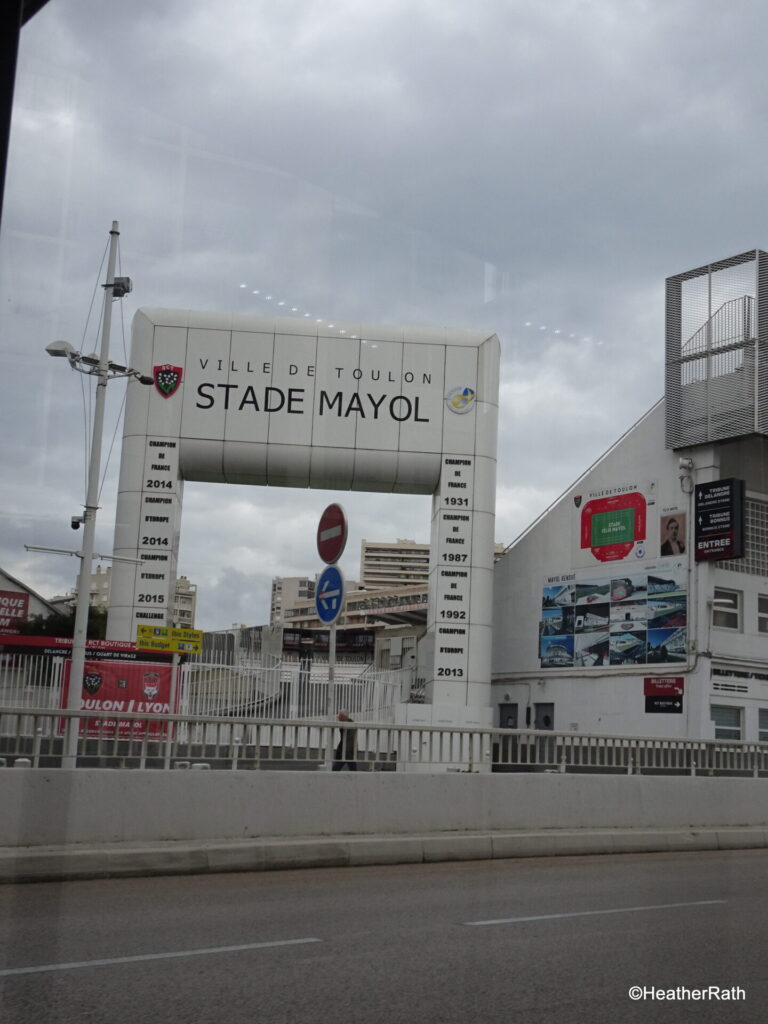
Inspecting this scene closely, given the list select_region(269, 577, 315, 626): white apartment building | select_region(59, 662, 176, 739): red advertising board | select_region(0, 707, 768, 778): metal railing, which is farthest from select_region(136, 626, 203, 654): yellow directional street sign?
select_region(0, 707, 768, 778): metal railing

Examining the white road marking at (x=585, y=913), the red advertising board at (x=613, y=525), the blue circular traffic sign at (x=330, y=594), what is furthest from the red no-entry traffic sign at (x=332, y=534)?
the red advertising board at (x=613, y=525)

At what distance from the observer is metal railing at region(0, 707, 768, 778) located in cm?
1165

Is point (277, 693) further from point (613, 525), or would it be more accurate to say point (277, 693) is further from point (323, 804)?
point (323, 804)

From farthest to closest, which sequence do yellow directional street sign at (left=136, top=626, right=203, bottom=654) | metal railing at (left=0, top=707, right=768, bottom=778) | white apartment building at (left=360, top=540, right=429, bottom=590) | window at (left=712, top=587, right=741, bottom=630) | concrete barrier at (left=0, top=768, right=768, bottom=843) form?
white apartment building at (left=360, top=540, right=429, bottom=590)
window at (left=712, top=587, right=741, bottom=630)
yellow directional street sign at (left=136, top=626, right=203, bottom=654)
metal railing at (left=0, top=707, right=768, bottom=778)
concrete barrier at (left=0, top=768, right=768, bottom=843)

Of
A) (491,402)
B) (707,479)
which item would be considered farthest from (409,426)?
(707,479)

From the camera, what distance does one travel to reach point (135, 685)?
2691 cm

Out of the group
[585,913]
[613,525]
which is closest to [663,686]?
[613,525]

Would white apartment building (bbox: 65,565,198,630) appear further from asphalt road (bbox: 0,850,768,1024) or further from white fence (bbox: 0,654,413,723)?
asphalt road (bbox: 0,850,768,1024)

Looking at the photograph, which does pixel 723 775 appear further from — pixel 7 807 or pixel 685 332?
pixel 685 332

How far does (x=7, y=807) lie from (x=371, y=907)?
12.0 ft

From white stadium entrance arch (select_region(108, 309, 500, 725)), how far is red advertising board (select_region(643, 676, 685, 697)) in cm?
473

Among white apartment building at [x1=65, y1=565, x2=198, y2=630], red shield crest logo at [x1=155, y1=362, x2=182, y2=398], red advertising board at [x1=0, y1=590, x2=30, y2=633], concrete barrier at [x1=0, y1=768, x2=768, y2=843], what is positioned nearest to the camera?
red advertising board at [x1=0, y1=590, x2=30, y2=633]

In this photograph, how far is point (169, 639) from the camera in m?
27.0

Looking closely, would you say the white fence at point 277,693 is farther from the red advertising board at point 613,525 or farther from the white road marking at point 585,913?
the white road marking at point 585,913
